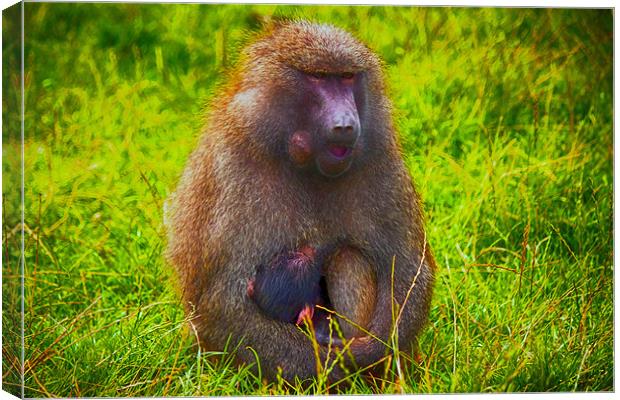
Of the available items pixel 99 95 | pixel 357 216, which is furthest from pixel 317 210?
pixel 99 95

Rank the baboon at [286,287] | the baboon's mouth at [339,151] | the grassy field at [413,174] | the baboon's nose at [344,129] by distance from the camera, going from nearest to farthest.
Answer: the baboon's nose at [344,129] → the baboon's mouth at [339,151] → the baboon at [286,287] → the grassy field at [413,174]

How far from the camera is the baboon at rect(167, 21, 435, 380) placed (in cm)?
483

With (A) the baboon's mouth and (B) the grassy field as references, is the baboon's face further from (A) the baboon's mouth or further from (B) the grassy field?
(B) the grassy field

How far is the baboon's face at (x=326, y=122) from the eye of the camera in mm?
4684

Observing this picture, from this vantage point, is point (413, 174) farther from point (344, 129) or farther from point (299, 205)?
point (344, 129)

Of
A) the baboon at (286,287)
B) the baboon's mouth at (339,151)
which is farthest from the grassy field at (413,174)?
the baboon's mouth at (339,151)

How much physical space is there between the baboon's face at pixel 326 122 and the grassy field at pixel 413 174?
0.30 m

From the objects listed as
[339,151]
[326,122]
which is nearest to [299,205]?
[339,151]

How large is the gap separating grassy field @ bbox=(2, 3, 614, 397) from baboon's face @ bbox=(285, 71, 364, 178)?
304 mm

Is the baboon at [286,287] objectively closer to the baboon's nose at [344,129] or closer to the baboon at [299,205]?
the baboon at [299,205]

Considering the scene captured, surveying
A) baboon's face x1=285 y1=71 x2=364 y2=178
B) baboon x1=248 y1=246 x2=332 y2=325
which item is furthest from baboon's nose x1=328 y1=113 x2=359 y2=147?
baboon x1=248 y1=246 x2=332 y2=325

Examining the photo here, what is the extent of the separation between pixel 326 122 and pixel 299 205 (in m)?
0.39

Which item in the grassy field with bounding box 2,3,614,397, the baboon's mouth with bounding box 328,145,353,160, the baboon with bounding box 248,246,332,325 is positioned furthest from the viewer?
the grassy field with bounding box 2,3,614,397

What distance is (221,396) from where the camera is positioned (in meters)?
4.93
